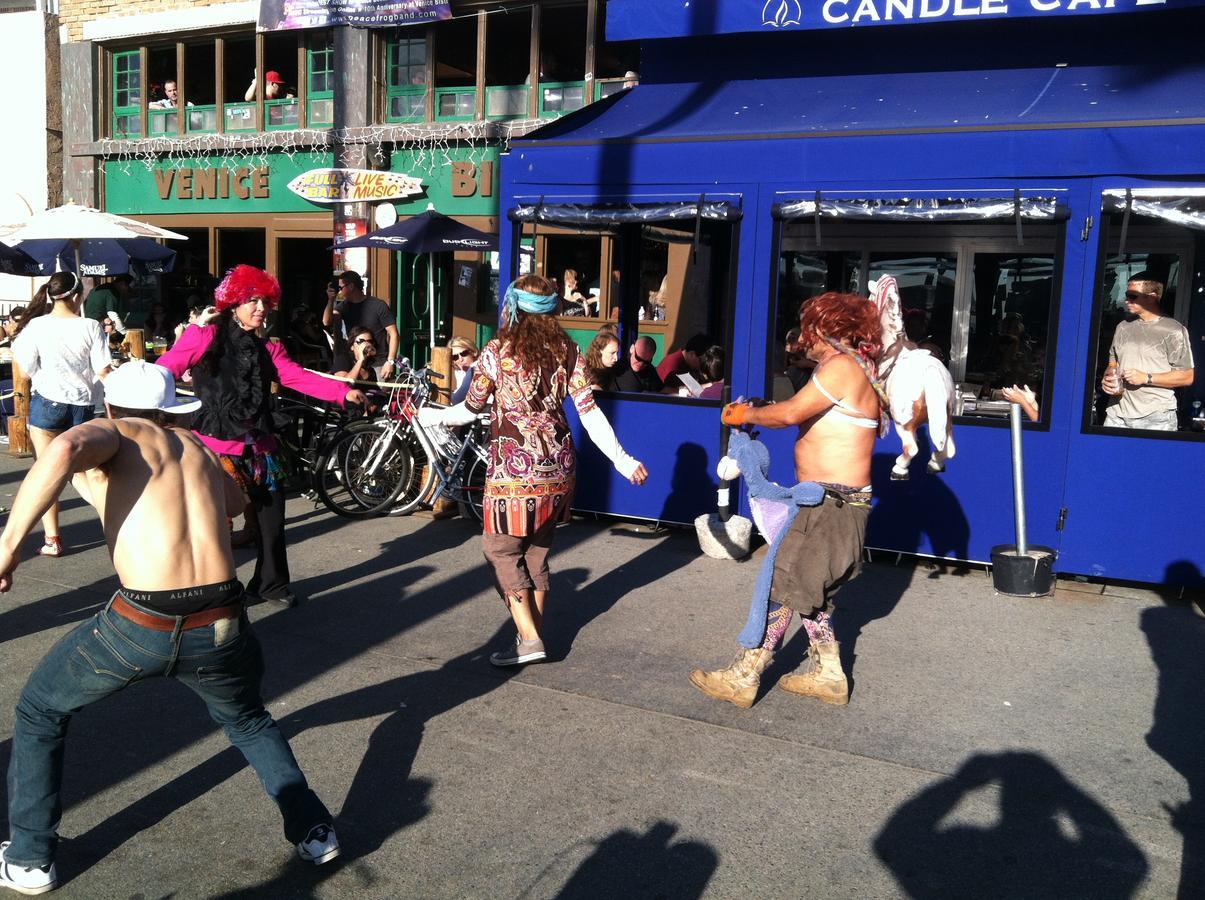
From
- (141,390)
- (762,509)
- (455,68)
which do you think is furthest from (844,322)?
(455,68)

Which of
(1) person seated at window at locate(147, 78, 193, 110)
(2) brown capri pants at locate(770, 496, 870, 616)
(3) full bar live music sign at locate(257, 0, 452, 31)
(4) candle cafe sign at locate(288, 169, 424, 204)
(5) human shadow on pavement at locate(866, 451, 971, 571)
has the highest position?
(3) full bar live music sign at locate(257, 0, 452, 31)

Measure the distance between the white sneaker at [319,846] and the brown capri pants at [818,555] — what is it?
2055mm

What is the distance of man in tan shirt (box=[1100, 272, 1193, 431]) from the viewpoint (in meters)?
6.38

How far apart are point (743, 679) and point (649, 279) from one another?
9023 millimetres

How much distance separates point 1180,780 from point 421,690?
2.96 m

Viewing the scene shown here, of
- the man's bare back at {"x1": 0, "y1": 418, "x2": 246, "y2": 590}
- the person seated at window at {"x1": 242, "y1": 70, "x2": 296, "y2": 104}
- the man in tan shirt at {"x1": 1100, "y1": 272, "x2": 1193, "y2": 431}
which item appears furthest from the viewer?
the person seated at window at {"x1": 242, "y1": 70, "x2": 296, "y2": 104}

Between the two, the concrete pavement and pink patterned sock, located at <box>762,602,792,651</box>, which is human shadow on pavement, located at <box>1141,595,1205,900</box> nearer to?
the concrete pavement

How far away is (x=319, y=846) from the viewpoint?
336cm

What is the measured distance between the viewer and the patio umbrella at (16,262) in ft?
40.8

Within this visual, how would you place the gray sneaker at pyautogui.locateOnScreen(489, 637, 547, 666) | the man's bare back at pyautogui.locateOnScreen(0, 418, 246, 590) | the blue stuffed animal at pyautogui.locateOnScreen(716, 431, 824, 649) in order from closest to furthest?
the man's bare back at pyautogui.locateOnScreen(0, 418, 246, 590) → the blue stuffed animal at pyautogui.locateOnScreen(716, 431, 824, 649) → the gray sneaker at pyautogui.locateOnScreen(489, 637, 547, 666)

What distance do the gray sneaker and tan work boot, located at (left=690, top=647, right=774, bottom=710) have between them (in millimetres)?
819

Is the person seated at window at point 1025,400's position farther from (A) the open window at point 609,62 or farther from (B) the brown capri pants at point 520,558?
(A) the open window at point 609,62

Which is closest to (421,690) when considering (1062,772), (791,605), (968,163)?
(791,605)

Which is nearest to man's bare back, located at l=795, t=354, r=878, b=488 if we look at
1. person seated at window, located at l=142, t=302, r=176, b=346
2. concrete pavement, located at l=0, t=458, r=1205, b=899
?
concrete pavement, located at l=0, t=458, r=1205, b=899
